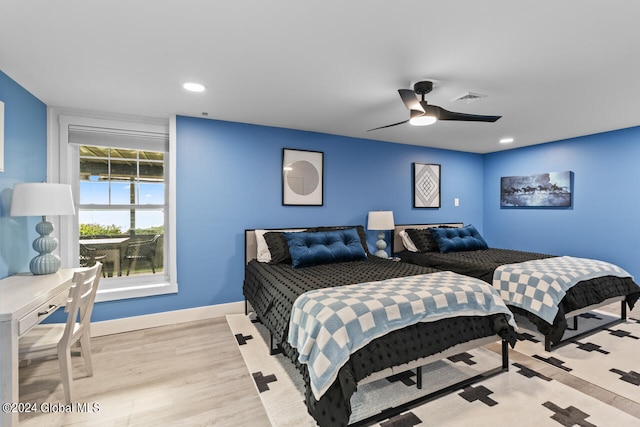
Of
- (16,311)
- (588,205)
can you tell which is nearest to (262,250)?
(16,311)

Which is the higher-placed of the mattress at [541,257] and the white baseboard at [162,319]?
the mattress at [541,257]

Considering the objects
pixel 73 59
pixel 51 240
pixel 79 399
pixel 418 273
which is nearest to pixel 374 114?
pixel 418 273

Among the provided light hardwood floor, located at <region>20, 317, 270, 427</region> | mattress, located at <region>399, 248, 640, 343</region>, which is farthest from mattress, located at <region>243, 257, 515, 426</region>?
mattress, located at <region>399, 248, 640, 343</region>

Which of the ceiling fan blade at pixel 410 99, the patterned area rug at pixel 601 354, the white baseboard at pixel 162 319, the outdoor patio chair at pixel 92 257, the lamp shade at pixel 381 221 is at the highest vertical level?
the ceiling fan blade at pixel 410 99

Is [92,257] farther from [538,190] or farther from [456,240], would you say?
[538,190]

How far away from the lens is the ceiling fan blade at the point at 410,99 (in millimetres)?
2211

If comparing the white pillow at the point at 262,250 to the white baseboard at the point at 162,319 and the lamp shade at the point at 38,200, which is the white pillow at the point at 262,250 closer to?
the white baseboard at the point at 162,319

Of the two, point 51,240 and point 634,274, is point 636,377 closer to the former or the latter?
point 634,274

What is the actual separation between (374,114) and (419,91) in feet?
2.73

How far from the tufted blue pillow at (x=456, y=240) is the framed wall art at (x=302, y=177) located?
5.77 feet

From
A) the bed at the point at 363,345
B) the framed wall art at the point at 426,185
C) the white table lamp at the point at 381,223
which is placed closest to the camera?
the bed at the point at 363,345

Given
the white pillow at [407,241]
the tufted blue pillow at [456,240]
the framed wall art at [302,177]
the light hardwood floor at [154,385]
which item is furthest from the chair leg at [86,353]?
the tufted blue pillow at [456,240]

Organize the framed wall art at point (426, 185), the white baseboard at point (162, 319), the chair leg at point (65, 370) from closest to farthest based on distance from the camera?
the chair leg at point (65, 370) → the white baseboard at point (162, 319) → the framed wall art at point (426, 185)

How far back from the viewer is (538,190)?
482 cm
